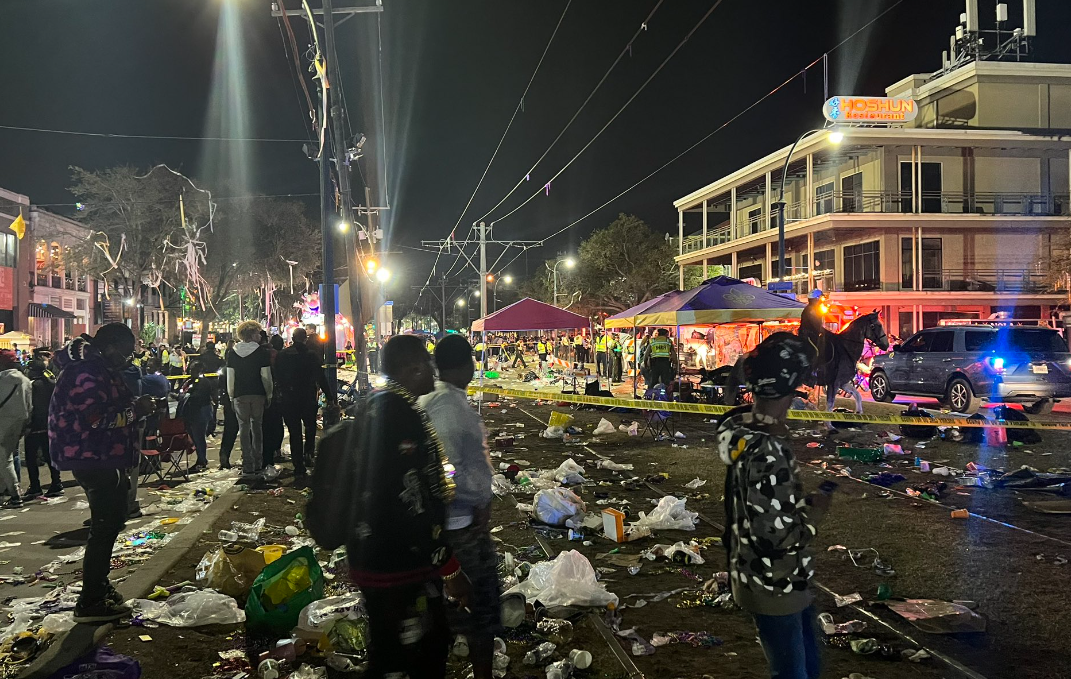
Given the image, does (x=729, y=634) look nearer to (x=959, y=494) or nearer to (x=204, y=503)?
(x=959, y=494)

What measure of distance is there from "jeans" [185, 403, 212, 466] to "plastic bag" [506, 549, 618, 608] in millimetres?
7379

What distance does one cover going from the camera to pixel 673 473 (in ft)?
33.7

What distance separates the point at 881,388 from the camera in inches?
744

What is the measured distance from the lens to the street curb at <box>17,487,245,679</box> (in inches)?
169

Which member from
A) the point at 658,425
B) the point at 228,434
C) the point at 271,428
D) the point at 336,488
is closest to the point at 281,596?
the point at 336,488

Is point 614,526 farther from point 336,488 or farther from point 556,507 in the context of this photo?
point 336,488

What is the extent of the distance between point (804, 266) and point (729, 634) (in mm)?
40332

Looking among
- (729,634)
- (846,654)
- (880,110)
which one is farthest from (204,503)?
(880,110)

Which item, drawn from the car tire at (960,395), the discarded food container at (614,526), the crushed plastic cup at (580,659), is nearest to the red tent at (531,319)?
the car tire at (960,395)

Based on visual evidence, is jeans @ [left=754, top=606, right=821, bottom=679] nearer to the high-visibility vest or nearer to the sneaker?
the sneaker

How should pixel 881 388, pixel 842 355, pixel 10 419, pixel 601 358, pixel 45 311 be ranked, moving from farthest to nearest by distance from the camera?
pixel 45 311, pixel 601 358, pixel 881 388, pixel 842 355, pixel 10 419

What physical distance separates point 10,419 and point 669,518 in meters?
7.59

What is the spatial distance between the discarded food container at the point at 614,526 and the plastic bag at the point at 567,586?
1.37m

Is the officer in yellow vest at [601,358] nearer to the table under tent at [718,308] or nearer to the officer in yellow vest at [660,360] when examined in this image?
the table under tent at [718,308]
